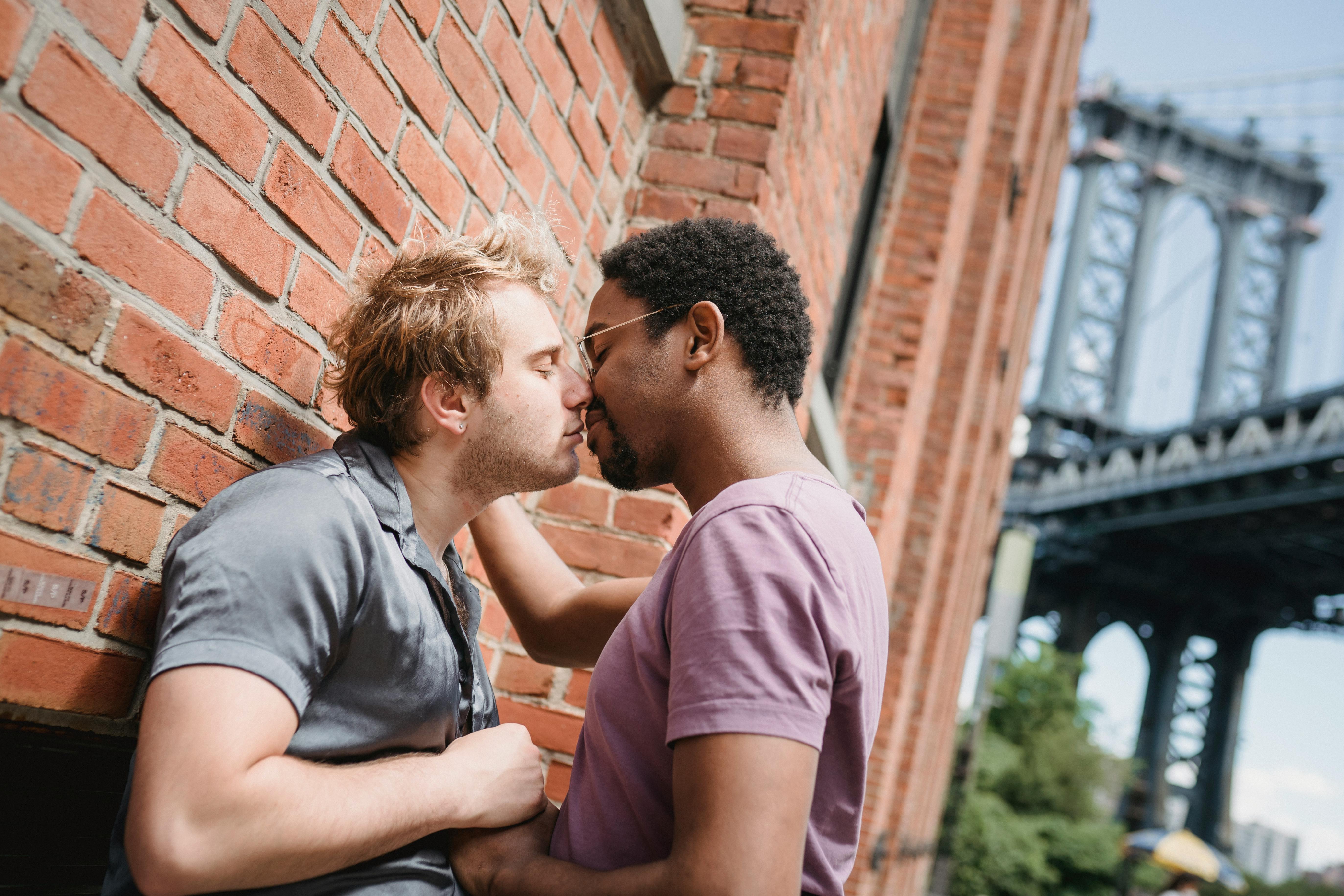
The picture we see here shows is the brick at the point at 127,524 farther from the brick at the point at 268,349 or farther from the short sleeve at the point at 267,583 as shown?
the brick at the point at 268,349

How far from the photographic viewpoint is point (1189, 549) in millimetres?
30547

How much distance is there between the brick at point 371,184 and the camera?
1374mm

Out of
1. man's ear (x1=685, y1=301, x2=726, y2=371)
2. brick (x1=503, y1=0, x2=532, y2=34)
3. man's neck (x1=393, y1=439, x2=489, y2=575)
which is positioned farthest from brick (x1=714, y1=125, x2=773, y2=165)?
man's neck (x1=393, y1=439, x2=489, y2=575)

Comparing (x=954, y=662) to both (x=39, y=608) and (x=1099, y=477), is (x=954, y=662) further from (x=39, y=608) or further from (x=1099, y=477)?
(x=1099, y=477)

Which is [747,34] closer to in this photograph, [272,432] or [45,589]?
[272,432]

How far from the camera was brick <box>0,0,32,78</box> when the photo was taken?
852 millimetres

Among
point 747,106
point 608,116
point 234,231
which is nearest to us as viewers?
point 234,231

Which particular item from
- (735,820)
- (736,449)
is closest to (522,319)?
(736,449)

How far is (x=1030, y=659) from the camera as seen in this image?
23.0m

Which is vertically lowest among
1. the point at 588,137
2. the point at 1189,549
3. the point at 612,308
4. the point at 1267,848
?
the point at 1267,848

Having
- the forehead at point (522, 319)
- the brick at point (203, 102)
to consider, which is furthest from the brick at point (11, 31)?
the forehead at point (522, 319)

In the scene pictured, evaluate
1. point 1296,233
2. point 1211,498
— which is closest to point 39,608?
point 1211,498

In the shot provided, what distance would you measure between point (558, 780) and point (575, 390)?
3.33 feet

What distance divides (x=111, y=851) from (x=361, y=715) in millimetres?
294
